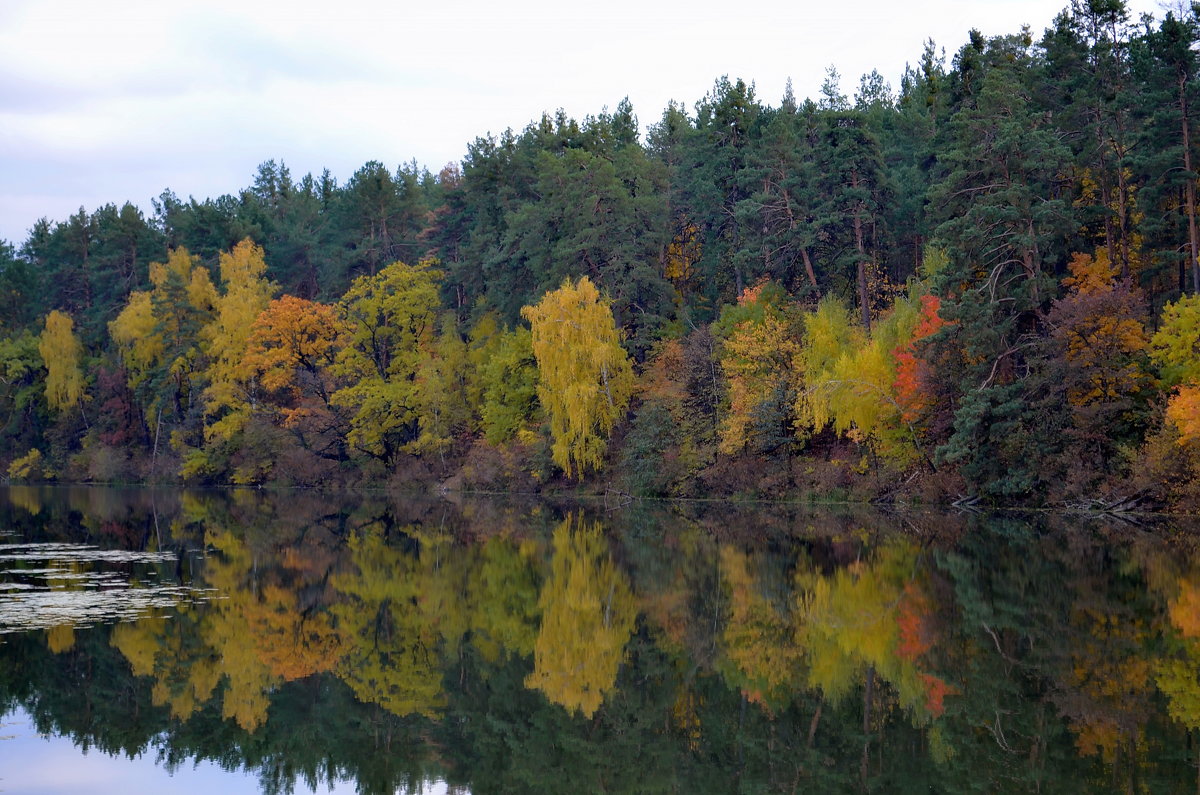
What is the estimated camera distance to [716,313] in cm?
5809

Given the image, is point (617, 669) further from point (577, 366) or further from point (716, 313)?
point (716, 313)

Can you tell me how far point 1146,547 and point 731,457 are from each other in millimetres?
24621

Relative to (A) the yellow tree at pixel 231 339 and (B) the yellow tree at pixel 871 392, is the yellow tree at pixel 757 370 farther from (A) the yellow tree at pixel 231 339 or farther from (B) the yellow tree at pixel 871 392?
(A) the yellow tree at pixel 231 339

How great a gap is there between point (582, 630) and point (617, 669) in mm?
2827

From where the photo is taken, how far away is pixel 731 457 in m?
49.1

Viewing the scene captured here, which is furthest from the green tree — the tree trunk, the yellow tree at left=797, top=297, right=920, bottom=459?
the tree trunk

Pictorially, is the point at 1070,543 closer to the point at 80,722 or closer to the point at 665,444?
the point at 80,722

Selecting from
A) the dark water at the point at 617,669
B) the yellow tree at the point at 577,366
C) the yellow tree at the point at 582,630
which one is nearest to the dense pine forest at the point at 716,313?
the yellow tree at the point at 577,366

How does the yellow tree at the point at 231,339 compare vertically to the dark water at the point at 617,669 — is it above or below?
above

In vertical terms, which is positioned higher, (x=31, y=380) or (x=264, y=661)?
(x=31, y=380)

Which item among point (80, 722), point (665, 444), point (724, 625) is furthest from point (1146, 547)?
point (665, 444)

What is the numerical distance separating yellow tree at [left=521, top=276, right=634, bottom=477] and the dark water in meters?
22.8

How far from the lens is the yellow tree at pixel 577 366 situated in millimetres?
50969

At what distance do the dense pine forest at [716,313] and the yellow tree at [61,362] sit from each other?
32 cm
